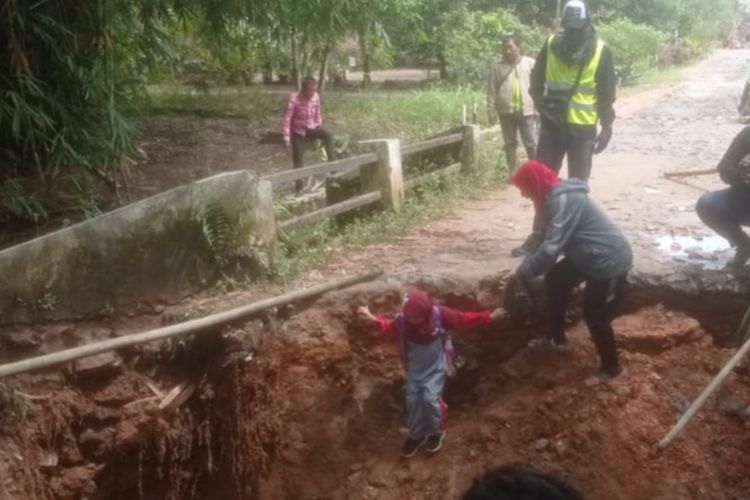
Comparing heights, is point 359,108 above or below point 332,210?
below

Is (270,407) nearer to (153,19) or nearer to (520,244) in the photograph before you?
(520,244)

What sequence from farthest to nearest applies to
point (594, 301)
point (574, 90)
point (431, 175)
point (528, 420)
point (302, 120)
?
point (302, 120), point (431, 175), point (574, 90), point (528, 420), point (594, 301)

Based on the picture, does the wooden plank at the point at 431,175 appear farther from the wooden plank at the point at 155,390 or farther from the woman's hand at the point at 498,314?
the wooden plank at the point at 155,390

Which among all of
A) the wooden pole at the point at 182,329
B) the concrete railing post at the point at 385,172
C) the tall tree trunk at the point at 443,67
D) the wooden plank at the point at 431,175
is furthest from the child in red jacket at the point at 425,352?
the tall tree trunk at the point at 443,67

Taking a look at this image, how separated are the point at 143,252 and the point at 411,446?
233 cm

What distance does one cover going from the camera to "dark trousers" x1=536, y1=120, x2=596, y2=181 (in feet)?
21.4

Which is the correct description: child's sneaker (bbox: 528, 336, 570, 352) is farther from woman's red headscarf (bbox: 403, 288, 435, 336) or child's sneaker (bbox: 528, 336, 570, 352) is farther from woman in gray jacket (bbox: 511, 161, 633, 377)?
woman's red headscarf (bbox: 403, 288, 435, 336)

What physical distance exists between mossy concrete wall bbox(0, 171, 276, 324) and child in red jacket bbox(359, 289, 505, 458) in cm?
118

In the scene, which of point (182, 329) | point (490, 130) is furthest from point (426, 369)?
point (490, 130)

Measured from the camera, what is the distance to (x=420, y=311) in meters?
5.41

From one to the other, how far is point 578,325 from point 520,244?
114cm

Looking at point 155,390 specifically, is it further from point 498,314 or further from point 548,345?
point 548,345

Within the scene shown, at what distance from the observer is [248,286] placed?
21.1ft

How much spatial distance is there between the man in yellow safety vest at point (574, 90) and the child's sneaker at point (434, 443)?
1.58m
